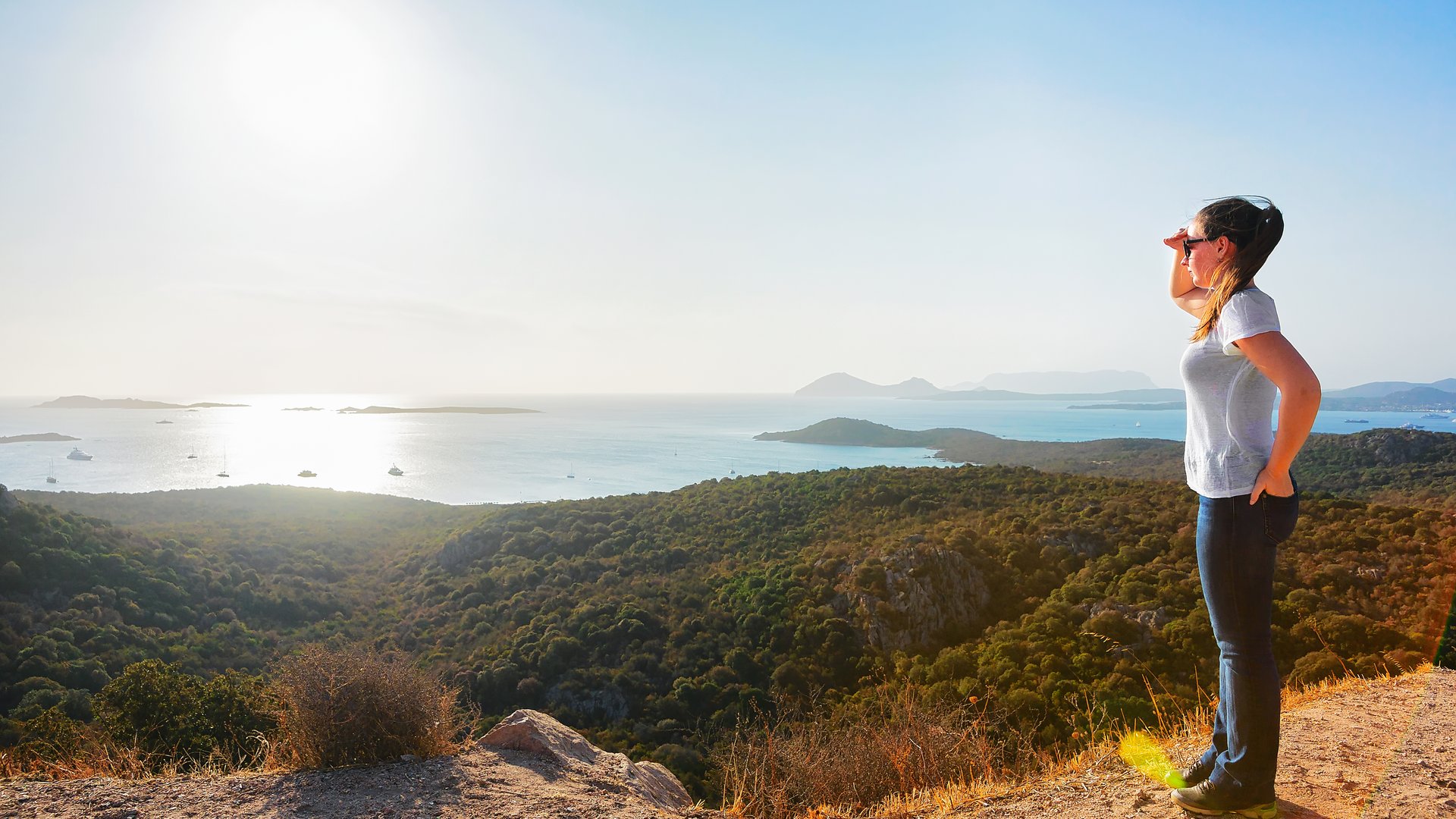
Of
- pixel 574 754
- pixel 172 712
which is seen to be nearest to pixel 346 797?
pixel 574 754

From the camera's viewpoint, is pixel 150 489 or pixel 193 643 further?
pixel 150 489

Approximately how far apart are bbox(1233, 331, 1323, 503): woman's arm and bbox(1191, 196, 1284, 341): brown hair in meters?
0.18

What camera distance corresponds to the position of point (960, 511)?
21.0 metres

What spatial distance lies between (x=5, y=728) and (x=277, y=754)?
13.8 metres

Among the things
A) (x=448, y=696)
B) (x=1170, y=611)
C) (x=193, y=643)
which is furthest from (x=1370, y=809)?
(x=193, y=643)

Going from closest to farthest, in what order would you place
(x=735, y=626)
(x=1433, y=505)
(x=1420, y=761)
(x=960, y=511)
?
1. (x=1420, y=761)
2. (x=735, y=626)
3. (x=1433, y=505)
4. (x=960, y=511)

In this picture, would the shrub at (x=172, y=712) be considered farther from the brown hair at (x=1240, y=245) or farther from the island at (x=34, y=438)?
the island at (x=34, y=438)

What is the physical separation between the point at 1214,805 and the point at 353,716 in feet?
11.8

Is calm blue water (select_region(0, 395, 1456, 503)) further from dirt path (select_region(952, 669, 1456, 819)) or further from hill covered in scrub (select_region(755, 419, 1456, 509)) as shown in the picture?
dirt path (select_region(952, 669, 1456, 819))

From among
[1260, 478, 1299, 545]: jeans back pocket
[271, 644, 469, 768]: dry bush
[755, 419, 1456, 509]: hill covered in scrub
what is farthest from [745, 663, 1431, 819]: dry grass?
[755, 419, 1456, 509]: hill covered in scrub

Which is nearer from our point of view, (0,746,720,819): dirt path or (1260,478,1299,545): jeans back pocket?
(1260,478,1299,545): jeans back pocket

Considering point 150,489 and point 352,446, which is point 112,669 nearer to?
point 150,489

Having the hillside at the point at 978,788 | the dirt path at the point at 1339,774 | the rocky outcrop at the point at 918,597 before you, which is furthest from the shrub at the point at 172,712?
the rocky outcrop at the point at 918,597

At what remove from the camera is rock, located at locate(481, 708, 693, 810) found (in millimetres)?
3381
